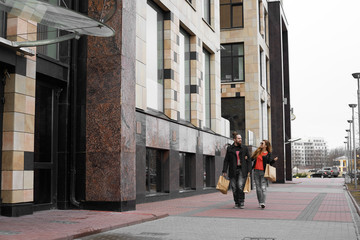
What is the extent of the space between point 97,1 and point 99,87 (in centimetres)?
237

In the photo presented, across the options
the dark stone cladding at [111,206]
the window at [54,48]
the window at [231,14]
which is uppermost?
the window at [231,14]

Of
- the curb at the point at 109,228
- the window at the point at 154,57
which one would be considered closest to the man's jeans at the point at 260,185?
the curb at the point at 109,228

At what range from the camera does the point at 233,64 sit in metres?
37.1

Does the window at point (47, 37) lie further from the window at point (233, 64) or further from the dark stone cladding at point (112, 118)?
the window at point (233, 64)

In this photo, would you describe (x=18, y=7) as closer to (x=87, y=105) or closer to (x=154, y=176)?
(x=87, y=105)

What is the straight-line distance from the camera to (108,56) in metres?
12.3

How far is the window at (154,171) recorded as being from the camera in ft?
51.6

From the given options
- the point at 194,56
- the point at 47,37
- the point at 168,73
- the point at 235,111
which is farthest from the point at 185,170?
the point at 235,111

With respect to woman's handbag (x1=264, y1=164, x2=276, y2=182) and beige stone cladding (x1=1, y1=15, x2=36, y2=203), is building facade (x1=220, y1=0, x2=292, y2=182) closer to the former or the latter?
woman's handbag (x1=264, y1=164, x2=276, y2=182)

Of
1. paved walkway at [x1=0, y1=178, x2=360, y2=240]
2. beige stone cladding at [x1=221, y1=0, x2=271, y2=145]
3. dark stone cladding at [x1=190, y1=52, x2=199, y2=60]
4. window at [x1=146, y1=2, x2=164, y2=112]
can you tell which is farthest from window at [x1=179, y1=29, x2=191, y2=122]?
beige stone cladding at [x1=221, y1=0, x2=271, y2=145]

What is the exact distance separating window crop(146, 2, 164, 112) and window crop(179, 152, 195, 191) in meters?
2.45

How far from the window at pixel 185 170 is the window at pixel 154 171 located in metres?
2.21

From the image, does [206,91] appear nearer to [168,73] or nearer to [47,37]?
[168,73]

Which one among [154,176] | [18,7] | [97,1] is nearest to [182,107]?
[154,176]
